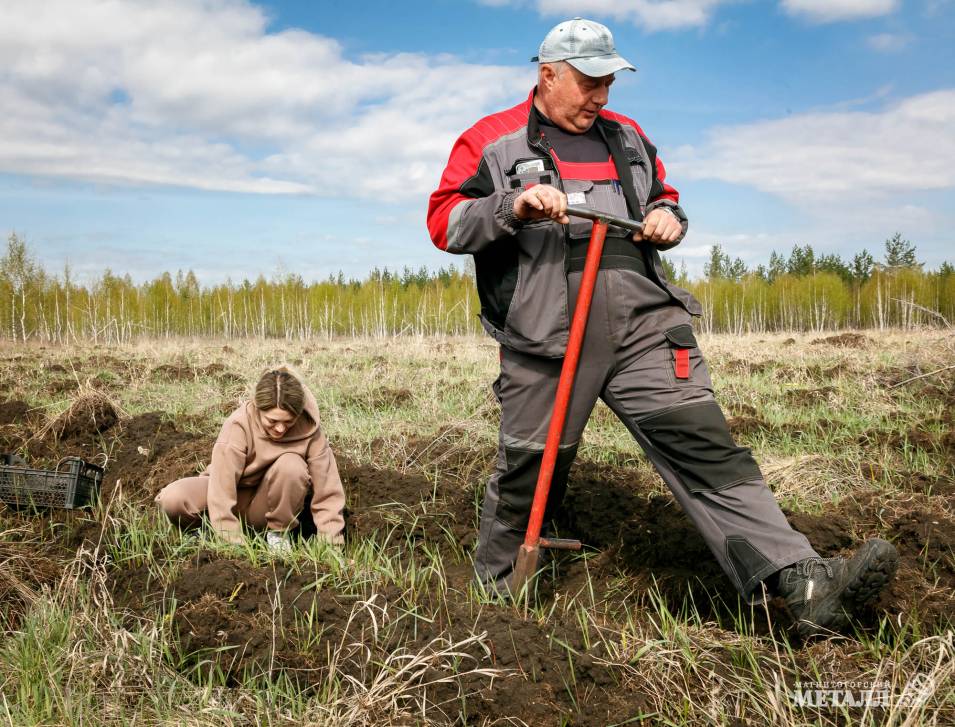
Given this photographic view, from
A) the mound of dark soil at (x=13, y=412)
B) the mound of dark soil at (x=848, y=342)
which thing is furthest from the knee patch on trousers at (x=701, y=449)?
the mound of dark soil at (x=848, y=342)

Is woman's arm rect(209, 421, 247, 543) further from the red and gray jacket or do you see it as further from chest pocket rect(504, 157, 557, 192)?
chest pocket rect(504, 157, 557, 192)

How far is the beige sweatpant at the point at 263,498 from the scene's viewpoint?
3957 mm

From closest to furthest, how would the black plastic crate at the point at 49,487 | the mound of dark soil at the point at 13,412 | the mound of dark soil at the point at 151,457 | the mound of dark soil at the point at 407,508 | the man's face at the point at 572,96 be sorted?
the man's face at the point at 572,96, the mound of dark soil at the point at 407,508, the black plastic crate at the point at 49,487, the mound of dark soil at the point at 151,457, the mound of dark soil at the point at 13,412

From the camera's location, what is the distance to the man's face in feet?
10.1

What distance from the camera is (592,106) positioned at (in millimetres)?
3146

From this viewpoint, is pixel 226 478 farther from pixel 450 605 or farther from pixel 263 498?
pixel 450 605

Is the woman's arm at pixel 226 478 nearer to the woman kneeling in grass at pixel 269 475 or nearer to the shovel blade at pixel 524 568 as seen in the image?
the woman kneeling in grass at pixel 269 475

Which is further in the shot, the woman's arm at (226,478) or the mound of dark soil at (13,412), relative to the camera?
the mound of dark soil at (13,412)

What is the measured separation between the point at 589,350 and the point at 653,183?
2.68 ft

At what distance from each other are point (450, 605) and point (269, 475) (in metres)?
1.42

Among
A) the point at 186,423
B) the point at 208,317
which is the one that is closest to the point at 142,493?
the point at 186,423

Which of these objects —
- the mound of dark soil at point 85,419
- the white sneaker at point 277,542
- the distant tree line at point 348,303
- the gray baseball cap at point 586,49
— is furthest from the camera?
the distant tree line at point 348,303

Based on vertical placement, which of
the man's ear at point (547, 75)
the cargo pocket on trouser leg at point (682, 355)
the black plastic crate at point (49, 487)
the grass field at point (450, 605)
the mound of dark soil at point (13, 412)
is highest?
the man's ear at point (547, 75)

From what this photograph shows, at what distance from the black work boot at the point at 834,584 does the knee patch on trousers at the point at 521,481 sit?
0.90 metres
